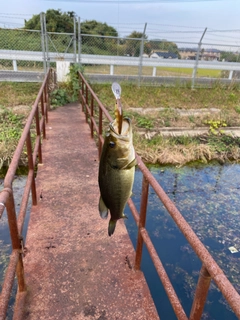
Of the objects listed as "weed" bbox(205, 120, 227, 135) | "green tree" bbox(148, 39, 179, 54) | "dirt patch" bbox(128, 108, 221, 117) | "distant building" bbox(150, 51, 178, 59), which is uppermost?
"green tree" bbox(148, 39, 179, 54)

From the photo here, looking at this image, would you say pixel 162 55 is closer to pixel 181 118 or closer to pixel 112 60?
pixel 112 60

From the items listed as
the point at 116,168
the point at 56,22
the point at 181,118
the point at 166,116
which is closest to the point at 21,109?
the point at 166,116

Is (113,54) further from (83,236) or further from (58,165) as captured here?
(83,236)

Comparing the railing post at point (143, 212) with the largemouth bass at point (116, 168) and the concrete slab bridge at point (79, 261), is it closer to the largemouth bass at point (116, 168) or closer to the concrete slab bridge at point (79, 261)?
the concrete slab bridge at point (79, 261)

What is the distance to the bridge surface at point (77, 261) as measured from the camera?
78.5 inches

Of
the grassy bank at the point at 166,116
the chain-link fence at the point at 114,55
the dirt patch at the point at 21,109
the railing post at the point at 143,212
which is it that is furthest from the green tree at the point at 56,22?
the railing post at the point at 143,212

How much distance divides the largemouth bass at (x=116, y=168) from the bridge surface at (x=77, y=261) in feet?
2.38

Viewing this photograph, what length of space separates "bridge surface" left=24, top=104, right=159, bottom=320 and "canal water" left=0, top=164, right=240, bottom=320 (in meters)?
0.98

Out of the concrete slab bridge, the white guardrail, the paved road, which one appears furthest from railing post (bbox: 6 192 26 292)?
the paved road

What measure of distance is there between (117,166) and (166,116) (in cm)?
735

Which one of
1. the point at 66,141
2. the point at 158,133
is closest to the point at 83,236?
the point at 66,141

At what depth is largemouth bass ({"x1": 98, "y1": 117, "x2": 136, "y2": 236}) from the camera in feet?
3.96

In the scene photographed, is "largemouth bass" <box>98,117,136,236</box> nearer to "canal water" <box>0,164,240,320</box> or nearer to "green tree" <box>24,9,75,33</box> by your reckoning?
"canal water" <box>0,164,240,320</box>

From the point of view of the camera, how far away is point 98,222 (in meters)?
2.88
